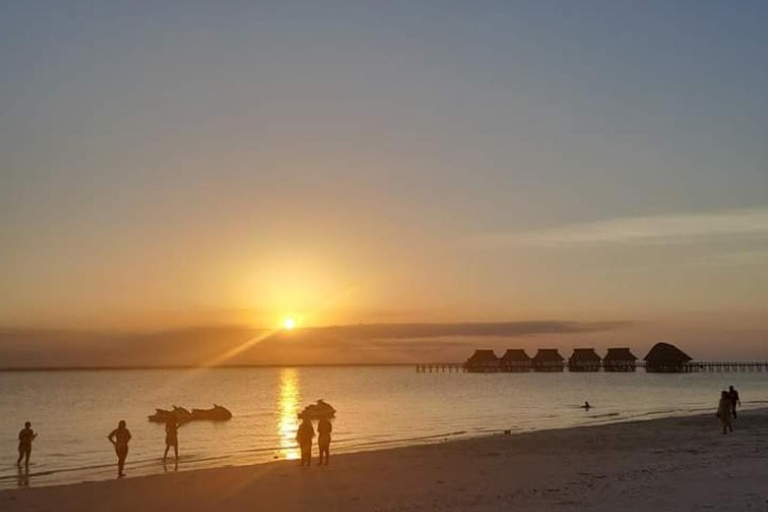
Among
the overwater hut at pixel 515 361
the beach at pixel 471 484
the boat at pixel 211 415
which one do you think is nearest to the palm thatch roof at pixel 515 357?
the overwater hut at pixel 515 361

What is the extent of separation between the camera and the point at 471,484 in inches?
699

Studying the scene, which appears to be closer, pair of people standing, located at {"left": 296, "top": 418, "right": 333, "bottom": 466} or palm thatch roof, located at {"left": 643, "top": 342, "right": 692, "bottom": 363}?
pair of people standing, located at {"left": 296, "top": 418, "right": 333, "bottom": 466}

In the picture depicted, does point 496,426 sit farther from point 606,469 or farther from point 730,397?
point 606,469

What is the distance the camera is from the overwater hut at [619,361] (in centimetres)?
14800

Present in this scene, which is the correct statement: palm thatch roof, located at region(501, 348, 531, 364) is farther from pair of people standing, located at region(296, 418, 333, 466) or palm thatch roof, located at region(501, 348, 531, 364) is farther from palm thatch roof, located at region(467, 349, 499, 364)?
pair of people standing, located at region(296, 418, 333, 466)

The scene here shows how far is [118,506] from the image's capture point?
53.6 feet

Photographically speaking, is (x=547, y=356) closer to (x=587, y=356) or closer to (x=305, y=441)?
(x=587, y=356)

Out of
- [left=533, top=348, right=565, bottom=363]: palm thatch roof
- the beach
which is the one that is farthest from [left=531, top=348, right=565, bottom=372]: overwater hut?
the beach

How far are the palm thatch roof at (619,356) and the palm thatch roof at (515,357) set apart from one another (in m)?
15.5

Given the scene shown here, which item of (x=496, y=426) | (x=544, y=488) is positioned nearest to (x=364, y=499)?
(x=544, y=488)

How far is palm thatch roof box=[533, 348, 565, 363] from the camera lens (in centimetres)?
15475

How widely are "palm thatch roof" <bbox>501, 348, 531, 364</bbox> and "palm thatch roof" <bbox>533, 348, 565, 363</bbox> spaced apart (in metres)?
3.37

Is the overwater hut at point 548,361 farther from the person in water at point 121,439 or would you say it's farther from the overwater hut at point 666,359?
the person in water at point 121,439

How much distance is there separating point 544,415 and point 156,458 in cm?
3144
